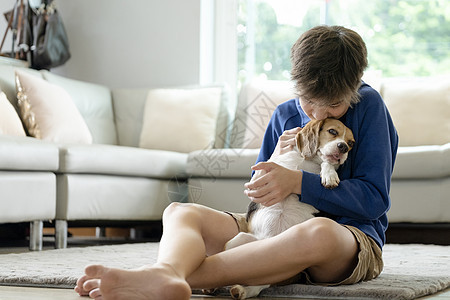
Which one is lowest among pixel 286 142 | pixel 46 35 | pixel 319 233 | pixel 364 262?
pixel 364 262

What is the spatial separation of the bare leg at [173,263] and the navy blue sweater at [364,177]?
240 millimetres

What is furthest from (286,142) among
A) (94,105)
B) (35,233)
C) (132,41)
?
(132,41)

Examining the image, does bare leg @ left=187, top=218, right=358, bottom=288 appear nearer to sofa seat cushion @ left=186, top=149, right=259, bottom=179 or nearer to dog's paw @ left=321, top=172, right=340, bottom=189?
dog's paw @ left=321, top=172, right=340, bottom=189

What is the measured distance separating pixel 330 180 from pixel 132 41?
358cm

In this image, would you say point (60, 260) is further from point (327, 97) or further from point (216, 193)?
point (216, 193)

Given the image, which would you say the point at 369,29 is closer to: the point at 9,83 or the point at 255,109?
the point at 255,109

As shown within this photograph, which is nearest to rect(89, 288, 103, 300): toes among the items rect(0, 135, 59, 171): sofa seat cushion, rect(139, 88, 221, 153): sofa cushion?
rect(0, 135, 59, 171): sofa seat cushion

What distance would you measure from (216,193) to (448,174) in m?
1.16

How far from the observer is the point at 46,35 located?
15.0 ft

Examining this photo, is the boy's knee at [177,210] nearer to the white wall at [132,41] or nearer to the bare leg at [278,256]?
the bare leg at [278,256]

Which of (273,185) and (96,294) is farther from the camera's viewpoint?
(273,185)

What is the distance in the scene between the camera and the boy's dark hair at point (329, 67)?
1563 millimetres

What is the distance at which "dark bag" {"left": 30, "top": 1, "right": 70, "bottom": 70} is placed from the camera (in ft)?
15.0

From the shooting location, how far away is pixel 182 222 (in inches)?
61.2
